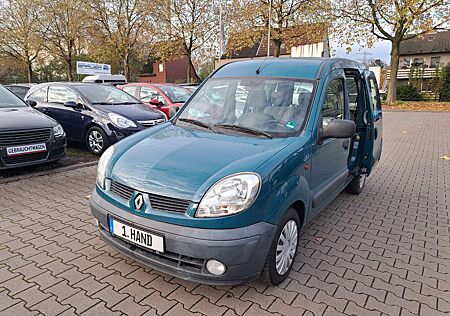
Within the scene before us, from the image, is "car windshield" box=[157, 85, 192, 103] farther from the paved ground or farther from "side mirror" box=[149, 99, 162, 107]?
the paved ground

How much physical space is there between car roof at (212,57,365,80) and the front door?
0.14 m

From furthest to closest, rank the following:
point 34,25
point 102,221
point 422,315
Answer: point 34,25 < point 102,221 < point 422,315

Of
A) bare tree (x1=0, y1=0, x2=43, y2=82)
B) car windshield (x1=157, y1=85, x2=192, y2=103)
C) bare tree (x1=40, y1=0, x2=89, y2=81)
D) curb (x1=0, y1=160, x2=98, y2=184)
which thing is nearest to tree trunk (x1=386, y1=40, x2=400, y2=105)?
car windshield (x1=157, y1=85, x2=192, y2=103)

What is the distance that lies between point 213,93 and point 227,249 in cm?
205

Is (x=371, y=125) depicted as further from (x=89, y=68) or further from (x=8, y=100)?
(x=89, y=68)

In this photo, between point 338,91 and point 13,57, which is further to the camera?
point 13,57

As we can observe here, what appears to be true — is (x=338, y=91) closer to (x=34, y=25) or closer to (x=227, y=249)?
(x=227, y=249)

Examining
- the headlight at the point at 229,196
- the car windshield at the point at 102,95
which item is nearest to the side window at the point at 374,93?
the headlight at the point at 229,196

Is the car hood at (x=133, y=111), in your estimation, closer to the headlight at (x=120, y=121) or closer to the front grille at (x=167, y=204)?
the headlight at (x=120, y=121)

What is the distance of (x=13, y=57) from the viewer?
106 feet

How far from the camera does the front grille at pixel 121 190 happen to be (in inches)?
103

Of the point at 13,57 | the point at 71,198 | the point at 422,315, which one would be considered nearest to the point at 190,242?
the point at 422,315

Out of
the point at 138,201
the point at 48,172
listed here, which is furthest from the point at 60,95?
the point at 138,201

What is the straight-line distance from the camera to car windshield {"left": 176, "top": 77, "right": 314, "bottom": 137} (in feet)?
10.5
